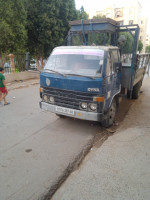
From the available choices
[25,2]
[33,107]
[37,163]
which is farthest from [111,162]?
Answer: [25,2]

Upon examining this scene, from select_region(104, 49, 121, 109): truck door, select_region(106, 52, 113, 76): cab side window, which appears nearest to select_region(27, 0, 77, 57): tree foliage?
select_region(104, 49, 121, 109): truck door

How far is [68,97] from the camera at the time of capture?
11.8 ft

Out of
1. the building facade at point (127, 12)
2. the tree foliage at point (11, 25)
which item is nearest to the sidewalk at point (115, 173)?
the tree foliage at point (11, 25)

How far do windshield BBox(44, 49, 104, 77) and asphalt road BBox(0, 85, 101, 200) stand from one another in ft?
5.09

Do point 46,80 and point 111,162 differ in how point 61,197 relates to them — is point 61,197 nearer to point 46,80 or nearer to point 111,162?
point 111,162

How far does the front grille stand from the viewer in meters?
3.37

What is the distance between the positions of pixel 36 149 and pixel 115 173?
64.4 inches

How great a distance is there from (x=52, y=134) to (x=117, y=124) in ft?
6.42

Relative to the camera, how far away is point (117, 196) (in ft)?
6.87

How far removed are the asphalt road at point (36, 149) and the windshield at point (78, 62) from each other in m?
1.55

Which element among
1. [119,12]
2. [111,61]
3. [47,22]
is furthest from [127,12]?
[111,61]

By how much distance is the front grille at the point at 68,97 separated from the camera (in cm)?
337

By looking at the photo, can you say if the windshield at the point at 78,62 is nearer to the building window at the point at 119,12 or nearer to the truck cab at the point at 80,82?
the truck cab at the point at 80,82

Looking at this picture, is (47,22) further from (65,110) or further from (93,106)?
(93,106)
